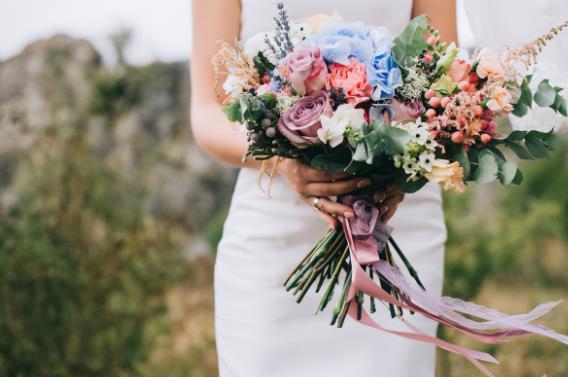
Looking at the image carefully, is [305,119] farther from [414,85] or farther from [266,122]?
[414,85]

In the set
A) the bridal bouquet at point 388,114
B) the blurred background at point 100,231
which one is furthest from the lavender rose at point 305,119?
the blurred background at point 100,231

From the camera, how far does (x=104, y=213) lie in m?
3.91

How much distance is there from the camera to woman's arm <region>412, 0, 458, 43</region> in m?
2.26

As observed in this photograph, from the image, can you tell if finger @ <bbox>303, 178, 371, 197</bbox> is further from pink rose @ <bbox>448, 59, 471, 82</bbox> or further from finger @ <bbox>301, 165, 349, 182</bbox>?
pink rose @ <bbox>448, 59, 471, 82</bbox>

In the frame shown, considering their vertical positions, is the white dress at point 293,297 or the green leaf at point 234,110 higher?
the green leaf at point 234,110

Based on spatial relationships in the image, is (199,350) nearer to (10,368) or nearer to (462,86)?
(10,368)

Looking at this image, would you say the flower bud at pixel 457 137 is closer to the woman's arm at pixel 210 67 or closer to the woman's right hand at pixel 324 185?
the woman's right hand at pixel 324 185

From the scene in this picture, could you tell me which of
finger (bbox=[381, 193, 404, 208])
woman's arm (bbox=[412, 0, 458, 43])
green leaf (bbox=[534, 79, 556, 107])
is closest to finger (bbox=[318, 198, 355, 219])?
finger (bbox=[381, 193, 404, 208])

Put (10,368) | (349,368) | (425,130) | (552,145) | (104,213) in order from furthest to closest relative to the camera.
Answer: (104,213) < (10,368) < (349,368) < (552,145) < (425,130)

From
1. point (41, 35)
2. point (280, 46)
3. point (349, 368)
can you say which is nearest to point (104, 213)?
point (41, 35)

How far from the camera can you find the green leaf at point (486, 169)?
1491 millimetres

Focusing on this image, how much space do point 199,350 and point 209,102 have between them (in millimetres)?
2394

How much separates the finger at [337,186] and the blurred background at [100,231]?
6.27 feet

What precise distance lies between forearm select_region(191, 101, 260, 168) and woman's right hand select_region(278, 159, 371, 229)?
0.26m
